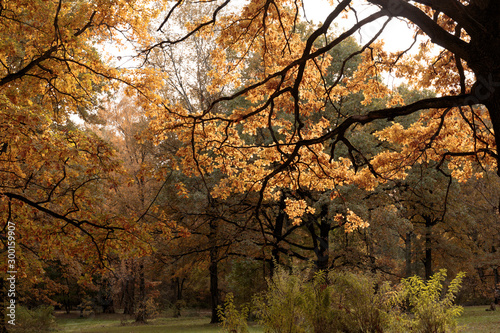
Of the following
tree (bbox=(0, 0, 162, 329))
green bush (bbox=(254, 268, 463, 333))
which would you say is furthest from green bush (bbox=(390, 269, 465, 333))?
tree (bbox=(0, 0, 162, 329))

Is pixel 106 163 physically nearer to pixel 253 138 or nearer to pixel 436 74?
pixel 436 74

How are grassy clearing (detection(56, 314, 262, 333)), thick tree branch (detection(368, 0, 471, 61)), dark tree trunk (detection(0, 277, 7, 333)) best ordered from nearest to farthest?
1. thick tree branch (detection(368, 0, 471, 61))
2. dark tree trunk (detection(0, 277, 7, 333))
3. grassy clearing (detection(56, 314, 262, 333))

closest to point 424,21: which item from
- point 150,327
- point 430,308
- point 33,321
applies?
point 430,308

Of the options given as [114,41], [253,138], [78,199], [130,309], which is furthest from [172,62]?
[130,309]

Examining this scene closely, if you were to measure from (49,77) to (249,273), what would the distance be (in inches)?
543

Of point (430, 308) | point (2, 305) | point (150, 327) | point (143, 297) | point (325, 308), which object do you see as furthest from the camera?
point (143, 297)

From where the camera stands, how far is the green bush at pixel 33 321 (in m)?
13.3

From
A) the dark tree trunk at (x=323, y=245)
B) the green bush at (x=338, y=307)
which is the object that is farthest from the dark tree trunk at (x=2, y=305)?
the dark tree trunk at (x=323, y=245)

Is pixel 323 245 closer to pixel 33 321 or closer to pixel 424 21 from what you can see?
pixel 33 321

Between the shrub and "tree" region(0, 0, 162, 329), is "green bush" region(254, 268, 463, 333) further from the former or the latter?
"tree" region(0, 0, 162, 329)

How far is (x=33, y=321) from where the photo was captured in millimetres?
14727

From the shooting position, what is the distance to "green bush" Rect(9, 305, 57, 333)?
43.7 feet

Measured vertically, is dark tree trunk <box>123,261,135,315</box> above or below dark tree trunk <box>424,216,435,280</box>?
below

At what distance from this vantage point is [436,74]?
22.4 feet
